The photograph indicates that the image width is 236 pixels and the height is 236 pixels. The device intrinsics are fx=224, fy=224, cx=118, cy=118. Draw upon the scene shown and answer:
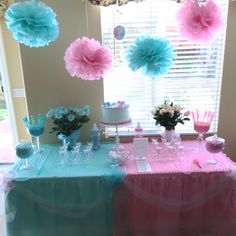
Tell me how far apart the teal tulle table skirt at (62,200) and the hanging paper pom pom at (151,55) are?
0.79 meters

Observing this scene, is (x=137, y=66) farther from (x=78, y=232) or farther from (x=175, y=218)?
(x=78, y=232)

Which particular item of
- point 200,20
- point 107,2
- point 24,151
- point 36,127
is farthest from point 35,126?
point 200,20

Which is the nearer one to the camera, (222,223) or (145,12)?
(222,223)

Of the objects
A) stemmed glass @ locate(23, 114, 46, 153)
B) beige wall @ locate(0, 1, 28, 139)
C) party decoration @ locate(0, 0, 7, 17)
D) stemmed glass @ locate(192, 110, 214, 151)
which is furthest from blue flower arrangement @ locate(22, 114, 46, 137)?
party decoration @ locate(0, 0, 7, 17)

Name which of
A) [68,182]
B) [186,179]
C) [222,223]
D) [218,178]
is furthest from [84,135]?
[222,223]

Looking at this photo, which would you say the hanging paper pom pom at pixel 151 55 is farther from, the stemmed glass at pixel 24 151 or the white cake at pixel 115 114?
Answer: the stemmed glass at pixel 24 151

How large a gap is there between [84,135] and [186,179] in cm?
99

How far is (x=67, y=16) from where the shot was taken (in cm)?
185

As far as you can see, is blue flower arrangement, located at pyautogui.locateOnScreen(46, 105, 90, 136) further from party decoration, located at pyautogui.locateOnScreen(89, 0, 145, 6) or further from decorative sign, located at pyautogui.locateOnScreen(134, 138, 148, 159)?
party decoration, located at pyautogui.locateOnScreen(89, 0, 145, 6)

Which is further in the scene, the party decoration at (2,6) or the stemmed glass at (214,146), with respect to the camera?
the party decoration at (2,6)

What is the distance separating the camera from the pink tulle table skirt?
1.56 meters

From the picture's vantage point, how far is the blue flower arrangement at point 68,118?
6.02ft

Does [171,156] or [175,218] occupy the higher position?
[171,156]

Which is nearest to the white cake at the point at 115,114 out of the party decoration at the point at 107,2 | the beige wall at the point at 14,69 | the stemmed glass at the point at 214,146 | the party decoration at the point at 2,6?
the stemmed glass at the point at 214,146
